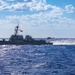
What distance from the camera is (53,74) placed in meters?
57.9

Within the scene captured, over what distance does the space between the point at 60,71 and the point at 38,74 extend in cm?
617

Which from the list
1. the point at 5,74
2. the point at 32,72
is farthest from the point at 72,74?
the point at 5,74

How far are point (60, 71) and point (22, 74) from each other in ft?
26.1

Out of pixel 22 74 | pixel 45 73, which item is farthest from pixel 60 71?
pixel 22 74

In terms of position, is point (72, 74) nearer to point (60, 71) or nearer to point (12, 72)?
point (60, 71)

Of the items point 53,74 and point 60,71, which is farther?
point 60,71

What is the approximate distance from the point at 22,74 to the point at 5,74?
2711mm

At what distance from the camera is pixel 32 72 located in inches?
2379

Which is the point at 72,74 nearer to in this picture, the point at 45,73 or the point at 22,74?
the point at 45,73

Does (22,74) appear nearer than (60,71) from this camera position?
Yes

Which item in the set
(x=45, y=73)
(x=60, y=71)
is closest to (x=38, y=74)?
(x=45, y=73)

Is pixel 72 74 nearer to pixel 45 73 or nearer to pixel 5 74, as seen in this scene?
pixel 45 73

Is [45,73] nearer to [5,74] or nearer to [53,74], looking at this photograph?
[53,74]

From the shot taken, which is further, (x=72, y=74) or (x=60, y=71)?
(x=60, y=71)
